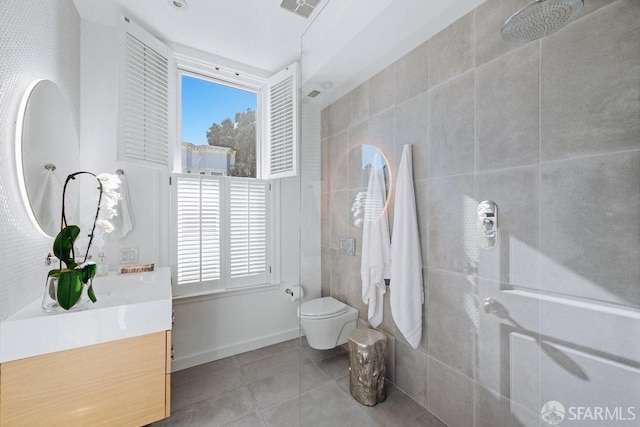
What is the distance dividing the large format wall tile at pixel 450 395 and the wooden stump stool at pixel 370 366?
0.88ft

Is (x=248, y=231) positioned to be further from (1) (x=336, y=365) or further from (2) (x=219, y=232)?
(1) (x=336, y=365)

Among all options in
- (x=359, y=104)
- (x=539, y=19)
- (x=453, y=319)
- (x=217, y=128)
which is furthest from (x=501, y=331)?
(x=217, y=128)

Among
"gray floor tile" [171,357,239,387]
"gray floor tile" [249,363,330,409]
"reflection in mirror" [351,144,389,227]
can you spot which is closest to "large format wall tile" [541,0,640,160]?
"reflection in mirror" [351,144,389,227]

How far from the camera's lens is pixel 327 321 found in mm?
1633

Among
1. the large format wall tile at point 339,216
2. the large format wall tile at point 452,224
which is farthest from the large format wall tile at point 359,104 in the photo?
the large format wall tile at point 452,224

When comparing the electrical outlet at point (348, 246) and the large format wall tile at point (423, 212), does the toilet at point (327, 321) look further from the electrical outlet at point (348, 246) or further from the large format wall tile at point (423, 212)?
the large format wall tile at point (423, 212)

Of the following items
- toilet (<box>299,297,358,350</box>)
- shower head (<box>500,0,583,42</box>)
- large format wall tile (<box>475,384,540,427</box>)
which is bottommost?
large format wall tile (<box>475,384,540,427</box>)

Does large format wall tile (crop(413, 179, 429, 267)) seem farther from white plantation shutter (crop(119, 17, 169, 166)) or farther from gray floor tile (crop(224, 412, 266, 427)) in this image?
white plantation shutter (crop(119, 17, 169, 166))

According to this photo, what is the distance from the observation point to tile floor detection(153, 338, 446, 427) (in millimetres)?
1439

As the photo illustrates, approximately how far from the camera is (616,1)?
0.77 meters

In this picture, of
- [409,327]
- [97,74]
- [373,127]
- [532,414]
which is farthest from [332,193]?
[97,74]

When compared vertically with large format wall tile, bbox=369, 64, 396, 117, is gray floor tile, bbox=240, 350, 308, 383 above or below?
below

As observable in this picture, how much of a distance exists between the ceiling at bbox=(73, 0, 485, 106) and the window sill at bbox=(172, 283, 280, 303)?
1691 millimetres

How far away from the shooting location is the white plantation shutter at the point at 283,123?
2.11 m
